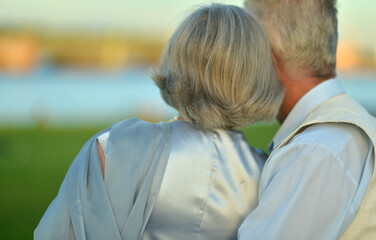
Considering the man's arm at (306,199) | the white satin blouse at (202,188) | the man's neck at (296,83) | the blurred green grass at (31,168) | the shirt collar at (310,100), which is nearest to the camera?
the man's arm at (306,199)

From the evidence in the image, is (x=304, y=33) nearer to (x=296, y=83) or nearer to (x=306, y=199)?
(x=296, y=83)

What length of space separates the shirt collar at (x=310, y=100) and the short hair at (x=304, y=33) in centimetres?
11

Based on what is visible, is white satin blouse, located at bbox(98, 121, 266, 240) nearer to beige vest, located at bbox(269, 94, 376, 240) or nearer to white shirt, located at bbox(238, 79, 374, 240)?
white shirt, located at bbox(238, 79, 374, 240)

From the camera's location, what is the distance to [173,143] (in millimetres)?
1733

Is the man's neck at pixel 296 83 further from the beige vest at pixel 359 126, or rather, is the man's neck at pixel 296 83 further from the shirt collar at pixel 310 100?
the beige vest at pixel 359 126

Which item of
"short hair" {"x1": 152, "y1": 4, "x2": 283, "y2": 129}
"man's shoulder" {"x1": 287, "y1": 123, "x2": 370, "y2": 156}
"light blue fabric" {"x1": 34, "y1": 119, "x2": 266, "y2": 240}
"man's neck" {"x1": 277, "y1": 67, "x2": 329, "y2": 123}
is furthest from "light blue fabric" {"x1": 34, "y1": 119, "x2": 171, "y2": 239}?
"man's neck" {"x1": 277, "y1": 67, "x2": 329, "y2": 123}

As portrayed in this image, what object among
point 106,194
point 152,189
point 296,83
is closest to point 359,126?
point 296,83

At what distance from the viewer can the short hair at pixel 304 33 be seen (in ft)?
7.06

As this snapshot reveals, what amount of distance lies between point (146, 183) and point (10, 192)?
4.81 meters

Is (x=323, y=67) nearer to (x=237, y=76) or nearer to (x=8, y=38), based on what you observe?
(x=237, y=76)

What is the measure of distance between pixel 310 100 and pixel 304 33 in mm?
318

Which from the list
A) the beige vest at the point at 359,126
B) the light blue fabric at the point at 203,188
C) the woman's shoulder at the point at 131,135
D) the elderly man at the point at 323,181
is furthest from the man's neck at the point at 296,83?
the woman's shoulder at the point at 131,135

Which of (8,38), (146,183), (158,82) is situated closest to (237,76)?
(158,82)

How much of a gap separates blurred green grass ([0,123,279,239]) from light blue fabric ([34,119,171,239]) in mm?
641
